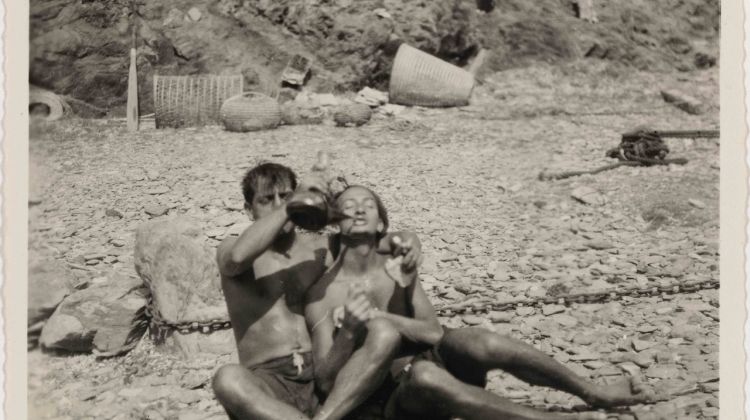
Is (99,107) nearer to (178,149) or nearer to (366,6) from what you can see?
(178,149)

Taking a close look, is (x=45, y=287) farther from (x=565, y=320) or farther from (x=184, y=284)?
(x=565, y=320)

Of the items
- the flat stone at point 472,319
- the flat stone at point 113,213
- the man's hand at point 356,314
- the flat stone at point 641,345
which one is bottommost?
the flat stone at point 113,213

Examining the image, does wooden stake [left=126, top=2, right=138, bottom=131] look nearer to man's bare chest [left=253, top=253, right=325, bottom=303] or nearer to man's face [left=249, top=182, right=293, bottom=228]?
man's face [left=249, top=182, right=293, bottom=228]

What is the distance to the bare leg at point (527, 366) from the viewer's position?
305cm

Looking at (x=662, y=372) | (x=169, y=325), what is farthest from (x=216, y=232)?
(x=662, y=372)

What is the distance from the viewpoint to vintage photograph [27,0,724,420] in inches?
124

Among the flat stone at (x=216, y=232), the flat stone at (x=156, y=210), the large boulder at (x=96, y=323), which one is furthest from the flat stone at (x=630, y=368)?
the flat stone at (x=156, y=210)

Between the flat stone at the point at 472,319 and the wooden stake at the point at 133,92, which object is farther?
the wooden stake at the point at 133,92

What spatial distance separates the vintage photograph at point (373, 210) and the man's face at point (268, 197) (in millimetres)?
18

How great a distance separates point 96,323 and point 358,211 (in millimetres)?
2011

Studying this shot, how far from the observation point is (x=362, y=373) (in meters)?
2.91

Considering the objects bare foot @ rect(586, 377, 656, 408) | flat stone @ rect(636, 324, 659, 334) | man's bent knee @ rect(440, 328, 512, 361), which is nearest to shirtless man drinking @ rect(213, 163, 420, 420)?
man's bent knee @ rect(440, 328, 512, 361)

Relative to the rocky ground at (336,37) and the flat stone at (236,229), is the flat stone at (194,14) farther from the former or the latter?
the flat stone at (236,229)

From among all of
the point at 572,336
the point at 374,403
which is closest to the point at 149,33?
the point at 572,336
